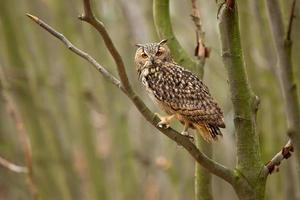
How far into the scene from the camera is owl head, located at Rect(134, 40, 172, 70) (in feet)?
6.56

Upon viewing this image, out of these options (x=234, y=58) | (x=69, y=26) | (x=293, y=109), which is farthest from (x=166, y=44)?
(x=69, y=26)

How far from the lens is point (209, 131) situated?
5.74 feet

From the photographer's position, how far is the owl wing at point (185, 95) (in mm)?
1726

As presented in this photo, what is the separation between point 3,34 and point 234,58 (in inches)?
94.0

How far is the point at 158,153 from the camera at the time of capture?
482cm

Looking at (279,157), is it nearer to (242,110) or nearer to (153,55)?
(242,110)

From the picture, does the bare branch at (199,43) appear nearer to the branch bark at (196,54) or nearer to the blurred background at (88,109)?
the branch bark at (196,54)

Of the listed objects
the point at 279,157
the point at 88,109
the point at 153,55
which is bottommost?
the point at 88,109

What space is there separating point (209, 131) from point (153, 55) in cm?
37

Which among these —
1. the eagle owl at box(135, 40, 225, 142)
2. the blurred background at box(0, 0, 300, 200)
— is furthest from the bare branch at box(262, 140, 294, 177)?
the blurred background at box(0, 0, 300, 200)

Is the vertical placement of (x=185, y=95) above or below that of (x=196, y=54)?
below

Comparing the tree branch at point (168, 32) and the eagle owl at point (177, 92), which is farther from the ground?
the tree branch at point (168, 32)

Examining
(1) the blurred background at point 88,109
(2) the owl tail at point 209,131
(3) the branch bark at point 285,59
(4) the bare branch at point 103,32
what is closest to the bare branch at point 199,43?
(2) the owl tail at point 209,131

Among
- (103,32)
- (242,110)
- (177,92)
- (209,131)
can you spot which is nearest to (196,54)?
(177,92)
